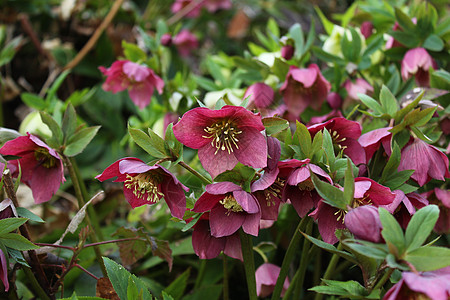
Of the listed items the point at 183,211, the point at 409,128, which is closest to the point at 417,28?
the point at 409,128

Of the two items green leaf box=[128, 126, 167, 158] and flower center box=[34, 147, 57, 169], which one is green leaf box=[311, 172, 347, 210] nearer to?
green leaf box=[128, 126, 167, 158]

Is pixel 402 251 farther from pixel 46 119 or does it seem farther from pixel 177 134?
pixel 46 119

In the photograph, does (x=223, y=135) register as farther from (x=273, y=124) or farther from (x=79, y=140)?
(x=79, y=140)

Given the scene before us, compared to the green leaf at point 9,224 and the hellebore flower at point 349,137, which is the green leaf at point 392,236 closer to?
the hellebore flower at point 349,137

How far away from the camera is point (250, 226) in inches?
23.0

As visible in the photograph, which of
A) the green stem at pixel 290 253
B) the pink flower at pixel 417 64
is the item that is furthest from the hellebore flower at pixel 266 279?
the pink flower at pixel 417 64

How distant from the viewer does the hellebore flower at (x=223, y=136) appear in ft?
1.91

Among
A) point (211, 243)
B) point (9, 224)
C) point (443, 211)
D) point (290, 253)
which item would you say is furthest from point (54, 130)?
point (443, 211)

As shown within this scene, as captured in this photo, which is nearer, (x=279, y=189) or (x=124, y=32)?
(x=279, y=189)

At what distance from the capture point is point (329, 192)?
521 millimetres

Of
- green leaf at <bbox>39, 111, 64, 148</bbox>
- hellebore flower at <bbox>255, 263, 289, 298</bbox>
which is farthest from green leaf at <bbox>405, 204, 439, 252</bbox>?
green leaf at <bbox>39, 111, 64, 148</bbox>

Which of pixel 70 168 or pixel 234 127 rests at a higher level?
pixel 234 127

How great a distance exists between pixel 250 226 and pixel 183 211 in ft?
0.30

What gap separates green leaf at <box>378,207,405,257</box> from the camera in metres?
0.46
